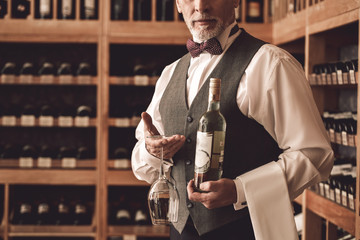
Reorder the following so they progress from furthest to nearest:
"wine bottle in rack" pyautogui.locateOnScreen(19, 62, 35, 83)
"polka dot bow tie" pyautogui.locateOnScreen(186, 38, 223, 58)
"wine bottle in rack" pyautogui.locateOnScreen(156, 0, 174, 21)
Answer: "wine bottle in rack" pyautogui.locateOnScreen(156, 0, 174, 21), "wine bottle in rack" pyautogui.locateOnScreen(19, 62, 35, 83), "polka dot bow tie" pyautogui.locateOnScreen(186, 38, 223, 58)

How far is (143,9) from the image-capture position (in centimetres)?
358

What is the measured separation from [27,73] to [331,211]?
8.12 feet

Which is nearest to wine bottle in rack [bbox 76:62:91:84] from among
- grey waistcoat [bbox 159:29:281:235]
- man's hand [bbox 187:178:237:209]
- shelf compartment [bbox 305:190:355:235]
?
shelf compartment [bbox 305:190:355:235]

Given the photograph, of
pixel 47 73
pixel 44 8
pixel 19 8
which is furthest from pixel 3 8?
pixel 47 73

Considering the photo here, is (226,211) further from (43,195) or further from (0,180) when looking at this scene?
(43,195)

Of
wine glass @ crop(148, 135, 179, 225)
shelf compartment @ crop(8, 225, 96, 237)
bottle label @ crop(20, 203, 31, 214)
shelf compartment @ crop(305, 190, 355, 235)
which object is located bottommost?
shelf compartment @ crop(8, 225, 96, 237)

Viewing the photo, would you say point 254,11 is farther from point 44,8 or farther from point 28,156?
point 28,156

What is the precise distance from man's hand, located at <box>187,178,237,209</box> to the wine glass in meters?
0.13

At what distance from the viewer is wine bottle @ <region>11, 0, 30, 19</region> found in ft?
11.7

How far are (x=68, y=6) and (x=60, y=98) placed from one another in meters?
0.82

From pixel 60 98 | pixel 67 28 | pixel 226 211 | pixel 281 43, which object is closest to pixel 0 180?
pixel 60 98

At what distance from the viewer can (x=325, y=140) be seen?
1256mm

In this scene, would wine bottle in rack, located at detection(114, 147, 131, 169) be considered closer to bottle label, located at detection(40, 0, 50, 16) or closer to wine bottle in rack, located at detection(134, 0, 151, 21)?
wine bottle in rack, located at detection(134, 0, 151, 21)

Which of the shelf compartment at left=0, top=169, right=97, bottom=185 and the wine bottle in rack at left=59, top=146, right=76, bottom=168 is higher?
the wine bottle in rack at left=59, top=146, right=76, bottom=168
